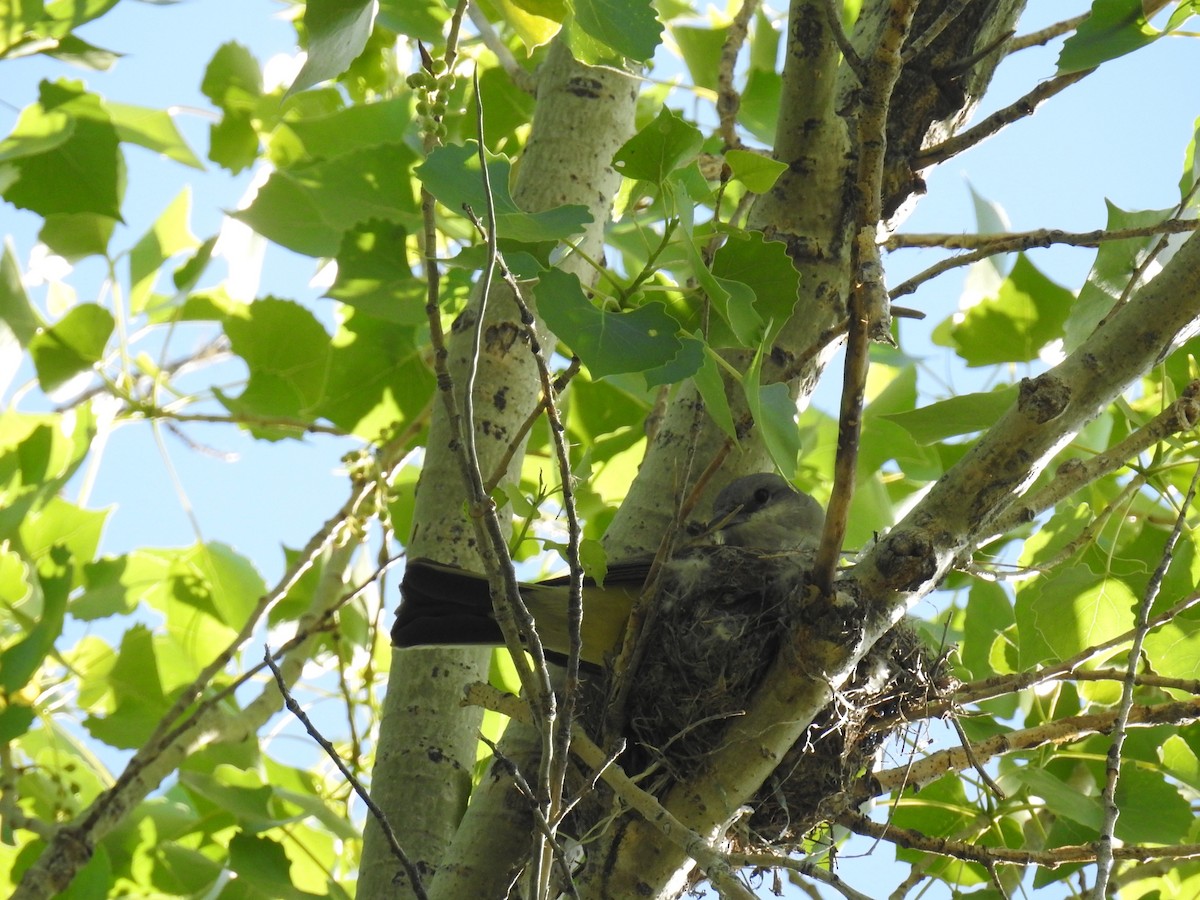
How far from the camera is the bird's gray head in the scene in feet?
10.7

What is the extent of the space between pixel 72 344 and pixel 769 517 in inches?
80.6

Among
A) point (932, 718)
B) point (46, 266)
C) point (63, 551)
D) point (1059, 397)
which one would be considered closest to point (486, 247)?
point (1059, 397)

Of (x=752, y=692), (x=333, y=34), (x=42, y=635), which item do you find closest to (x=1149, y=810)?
(x=752, y=692)

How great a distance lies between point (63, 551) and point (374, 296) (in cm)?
126

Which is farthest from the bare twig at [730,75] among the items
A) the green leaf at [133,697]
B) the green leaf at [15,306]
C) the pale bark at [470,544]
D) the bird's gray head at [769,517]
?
the green leaf at [133,697]

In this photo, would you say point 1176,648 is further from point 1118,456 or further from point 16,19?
point 16,19

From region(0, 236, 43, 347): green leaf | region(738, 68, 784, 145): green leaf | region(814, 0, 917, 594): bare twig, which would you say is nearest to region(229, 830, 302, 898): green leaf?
region(0, 236, 43, 347): green leaf

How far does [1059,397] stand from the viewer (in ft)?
6.31

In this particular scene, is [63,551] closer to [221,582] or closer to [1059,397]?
[221,582]

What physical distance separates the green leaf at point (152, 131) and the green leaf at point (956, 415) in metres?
→ 2.17

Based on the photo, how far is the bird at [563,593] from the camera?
2629mm

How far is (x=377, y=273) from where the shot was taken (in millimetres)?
3002

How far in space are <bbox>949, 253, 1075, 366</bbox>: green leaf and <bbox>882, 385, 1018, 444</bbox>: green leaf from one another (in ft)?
1.85

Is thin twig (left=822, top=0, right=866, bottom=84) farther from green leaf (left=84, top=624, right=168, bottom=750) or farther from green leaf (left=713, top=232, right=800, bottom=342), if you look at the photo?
green leaf (left=84, top=624, right=168, bottom=750)
